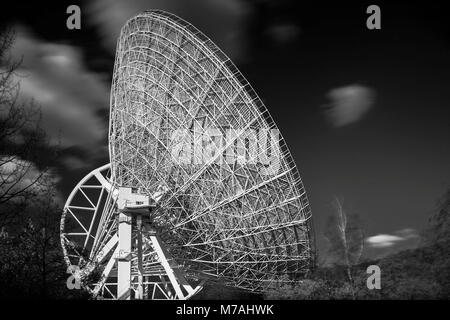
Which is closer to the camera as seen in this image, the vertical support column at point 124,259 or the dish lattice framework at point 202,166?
the dish lattice framework at point 202,166

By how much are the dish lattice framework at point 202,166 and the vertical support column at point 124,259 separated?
7.53ft

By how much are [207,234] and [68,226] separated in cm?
963

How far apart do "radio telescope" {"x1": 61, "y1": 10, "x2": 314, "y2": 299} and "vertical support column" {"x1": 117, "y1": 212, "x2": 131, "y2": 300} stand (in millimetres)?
69

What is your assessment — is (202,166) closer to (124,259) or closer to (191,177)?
(191,177)

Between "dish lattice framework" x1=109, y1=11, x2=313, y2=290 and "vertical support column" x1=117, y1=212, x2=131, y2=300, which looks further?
"vertical support column" x1=117, y1=212, x2=131, y2=300

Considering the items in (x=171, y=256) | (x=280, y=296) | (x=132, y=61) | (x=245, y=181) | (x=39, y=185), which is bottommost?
(x=280, y=296)

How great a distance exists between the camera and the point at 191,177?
1185 inches

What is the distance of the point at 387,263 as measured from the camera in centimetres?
4438

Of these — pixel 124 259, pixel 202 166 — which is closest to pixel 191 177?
pixel 202 166

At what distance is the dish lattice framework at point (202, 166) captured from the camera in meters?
28.2

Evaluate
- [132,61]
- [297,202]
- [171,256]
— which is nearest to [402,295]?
[297,202]

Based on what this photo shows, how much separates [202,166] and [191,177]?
124cm

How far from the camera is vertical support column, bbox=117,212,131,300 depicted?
30.5 meters
